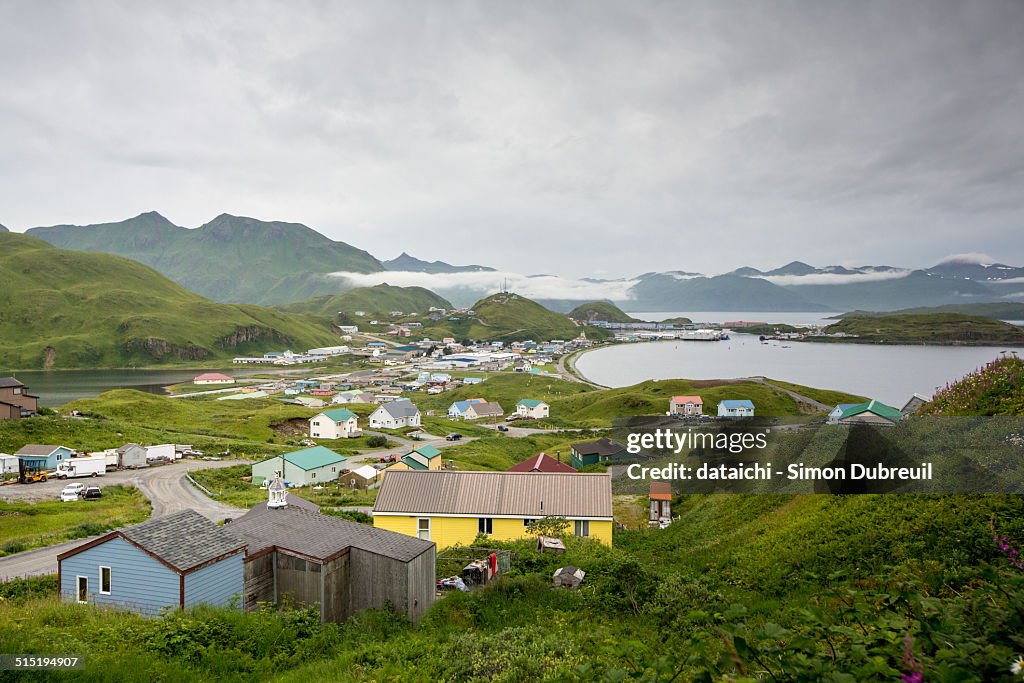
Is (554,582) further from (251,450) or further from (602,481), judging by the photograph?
(251,450)

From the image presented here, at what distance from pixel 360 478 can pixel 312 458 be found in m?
5.46

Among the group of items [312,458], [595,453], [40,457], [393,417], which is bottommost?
[393,417]

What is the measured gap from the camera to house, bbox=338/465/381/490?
42938 mm

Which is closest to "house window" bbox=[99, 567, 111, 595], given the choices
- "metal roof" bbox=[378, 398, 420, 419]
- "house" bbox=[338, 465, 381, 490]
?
"house" bbox=[338, 465, 381, 490]

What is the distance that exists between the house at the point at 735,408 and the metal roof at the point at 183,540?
7711cm

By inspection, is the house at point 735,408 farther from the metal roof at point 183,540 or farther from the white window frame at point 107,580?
the white window frame at point 107,580

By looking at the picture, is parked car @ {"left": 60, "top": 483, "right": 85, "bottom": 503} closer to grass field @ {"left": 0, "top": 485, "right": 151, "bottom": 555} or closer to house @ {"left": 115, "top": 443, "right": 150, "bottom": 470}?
grass field @ {"left": 0, "top": 485, "right": 151, "bottom": 555}

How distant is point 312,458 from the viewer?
150 ft

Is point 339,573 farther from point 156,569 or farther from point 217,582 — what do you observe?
point 156,569

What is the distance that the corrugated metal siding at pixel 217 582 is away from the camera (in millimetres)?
10977

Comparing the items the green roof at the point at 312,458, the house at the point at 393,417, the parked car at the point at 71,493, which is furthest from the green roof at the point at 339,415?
the parked car at the point at 71,493

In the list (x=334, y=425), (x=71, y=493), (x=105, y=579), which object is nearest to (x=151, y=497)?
(x=71, y=493)

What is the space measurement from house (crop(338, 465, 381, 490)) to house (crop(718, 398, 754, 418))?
54714 millimetres

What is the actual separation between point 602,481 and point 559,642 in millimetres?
13292
